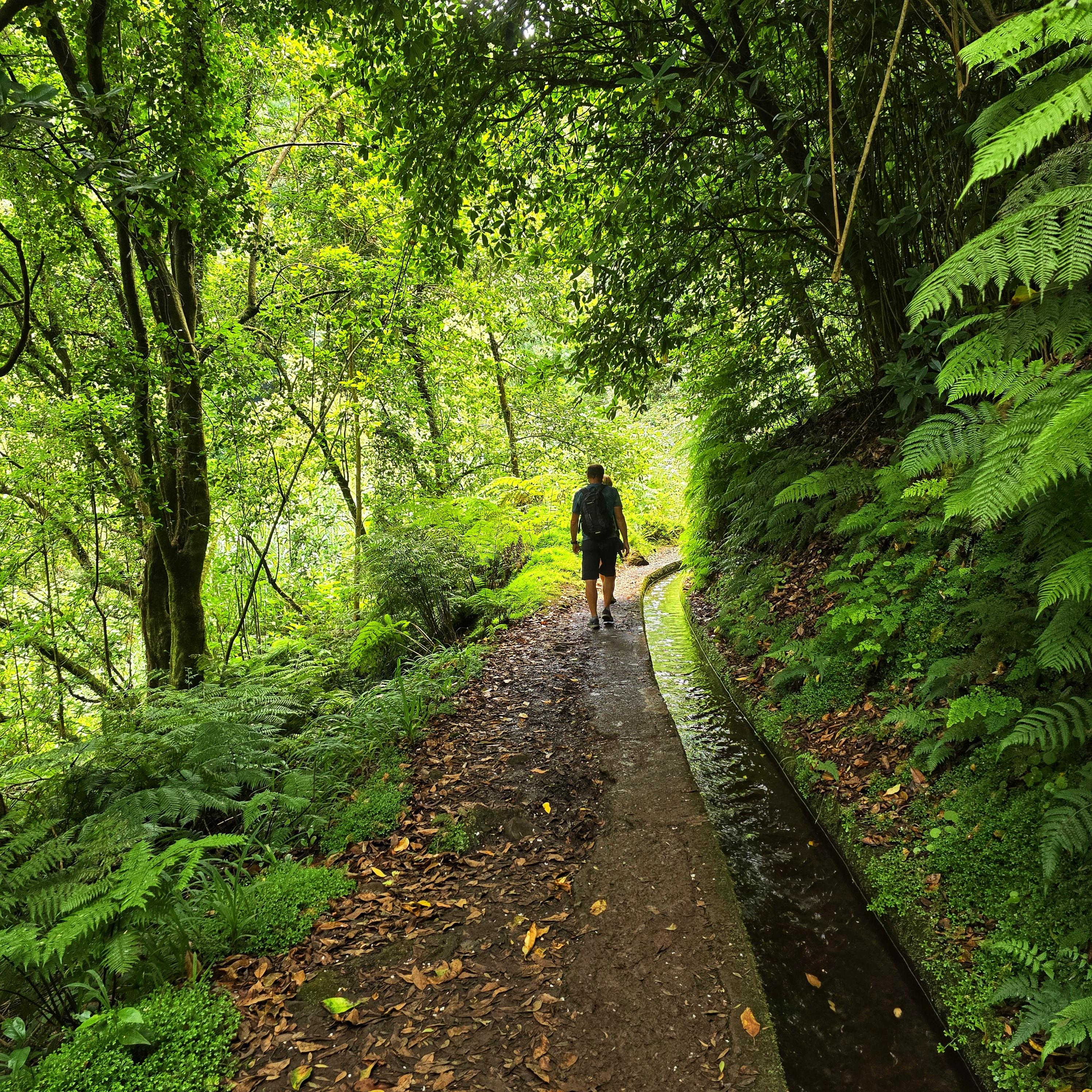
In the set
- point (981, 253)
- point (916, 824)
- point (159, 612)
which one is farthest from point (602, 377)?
point (159, 612)

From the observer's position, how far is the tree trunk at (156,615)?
26.8 ft

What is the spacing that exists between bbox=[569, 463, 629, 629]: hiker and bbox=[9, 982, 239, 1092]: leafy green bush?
557 centimetres

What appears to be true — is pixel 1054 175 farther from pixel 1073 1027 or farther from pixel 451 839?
pixel 451 839

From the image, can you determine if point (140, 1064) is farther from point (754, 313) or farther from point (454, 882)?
point (754, 313)

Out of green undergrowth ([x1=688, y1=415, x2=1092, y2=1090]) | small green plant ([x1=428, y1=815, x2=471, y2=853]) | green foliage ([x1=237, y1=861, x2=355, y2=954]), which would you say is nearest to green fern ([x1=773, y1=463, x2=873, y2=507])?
green undergrowth ([x1=688, y1=415, x2=1092, y2=1090])

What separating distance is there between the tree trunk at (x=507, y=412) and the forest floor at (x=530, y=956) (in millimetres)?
9606

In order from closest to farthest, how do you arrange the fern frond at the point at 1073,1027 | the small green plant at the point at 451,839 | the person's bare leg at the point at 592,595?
the fern frond at the point at 1073,1027
the small green plant at the point at 451,839
the person's bare leg at the point at 592,595

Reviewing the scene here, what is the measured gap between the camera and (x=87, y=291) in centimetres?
813

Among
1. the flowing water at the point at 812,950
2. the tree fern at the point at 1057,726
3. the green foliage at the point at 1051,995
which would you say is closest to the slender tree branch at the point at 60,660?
the flowing water at the point at 812,950

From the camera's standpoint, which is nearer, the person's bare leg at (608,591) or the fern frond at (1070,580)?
the fern frond at (1070,580)

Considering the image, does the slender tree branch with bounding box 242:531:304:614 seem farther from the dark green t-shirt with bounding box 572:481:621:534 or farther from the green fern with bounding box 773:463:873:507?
the green fern with bounding box 773:463:873:507

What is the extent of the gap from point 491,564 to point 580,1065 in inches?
361

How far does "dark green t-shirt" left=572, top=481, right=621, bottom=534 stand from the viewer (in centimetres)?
729

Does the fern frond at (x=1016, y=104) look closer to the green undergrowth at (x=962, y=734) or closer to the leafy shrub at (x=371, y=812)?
the green undergrowth at (x=962, y=734)
